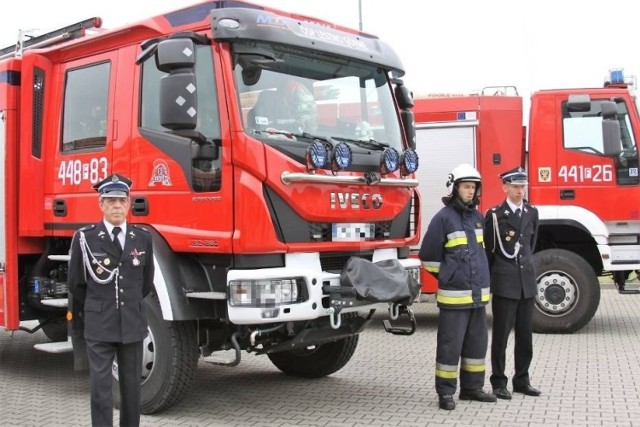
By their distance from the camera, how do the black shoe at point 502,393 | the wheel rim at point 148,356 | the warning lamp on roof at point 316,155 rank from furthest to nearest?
the black shoe at point 502,393 < the wheel rim at point 148,356 < the warning lamp on roof at point 316,155

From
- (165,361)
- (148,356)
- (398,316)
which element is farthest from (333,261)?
(148,356)

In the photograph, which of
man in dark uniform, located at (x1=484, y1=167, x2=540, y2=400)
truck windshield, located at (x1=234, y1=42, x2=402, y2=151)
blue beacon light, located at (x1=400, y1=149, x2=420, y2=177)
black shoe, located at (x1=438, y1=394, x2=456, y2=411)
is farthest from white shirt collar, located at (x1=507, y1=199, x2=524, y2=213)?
black shoe, located at (x1=438, y1=394, x2=456, y2=411)

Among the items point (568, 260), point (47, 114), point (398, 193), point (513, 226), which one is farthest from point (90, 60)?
point (568, 260)

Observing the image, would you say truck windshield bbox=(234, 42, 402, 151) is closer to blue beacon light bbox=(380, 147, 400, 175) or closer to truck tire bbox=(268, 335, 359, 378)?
blue beacon light bbox=(380, 147, 400, 175)

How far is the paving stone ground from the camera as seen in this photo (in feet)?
18.8

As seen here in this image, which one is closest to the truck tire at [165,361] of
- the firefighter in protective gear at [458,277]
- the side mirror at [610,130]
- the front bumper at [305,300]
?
the front bumper at [305,300]

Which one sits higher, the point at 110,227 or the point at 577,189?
the point at 577,189

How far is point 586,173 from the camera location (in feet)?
29.8

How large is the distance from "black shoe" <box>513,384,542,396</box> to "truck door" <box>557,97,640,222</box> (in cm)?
337

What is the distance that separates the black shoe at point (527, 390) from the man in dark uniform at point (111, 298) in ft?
10.5

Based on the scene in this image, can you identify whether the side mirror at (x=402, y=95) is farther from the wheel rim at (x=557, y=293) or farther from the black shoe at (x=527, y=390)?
the wheel rim at (x=557, y=293)

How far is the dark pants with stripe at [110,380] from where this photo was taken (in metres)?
4.61

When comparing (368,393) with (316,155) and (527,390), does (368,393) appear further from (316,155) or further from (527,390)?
(316,155)

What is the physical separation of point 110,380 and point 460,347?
8.74 feet
